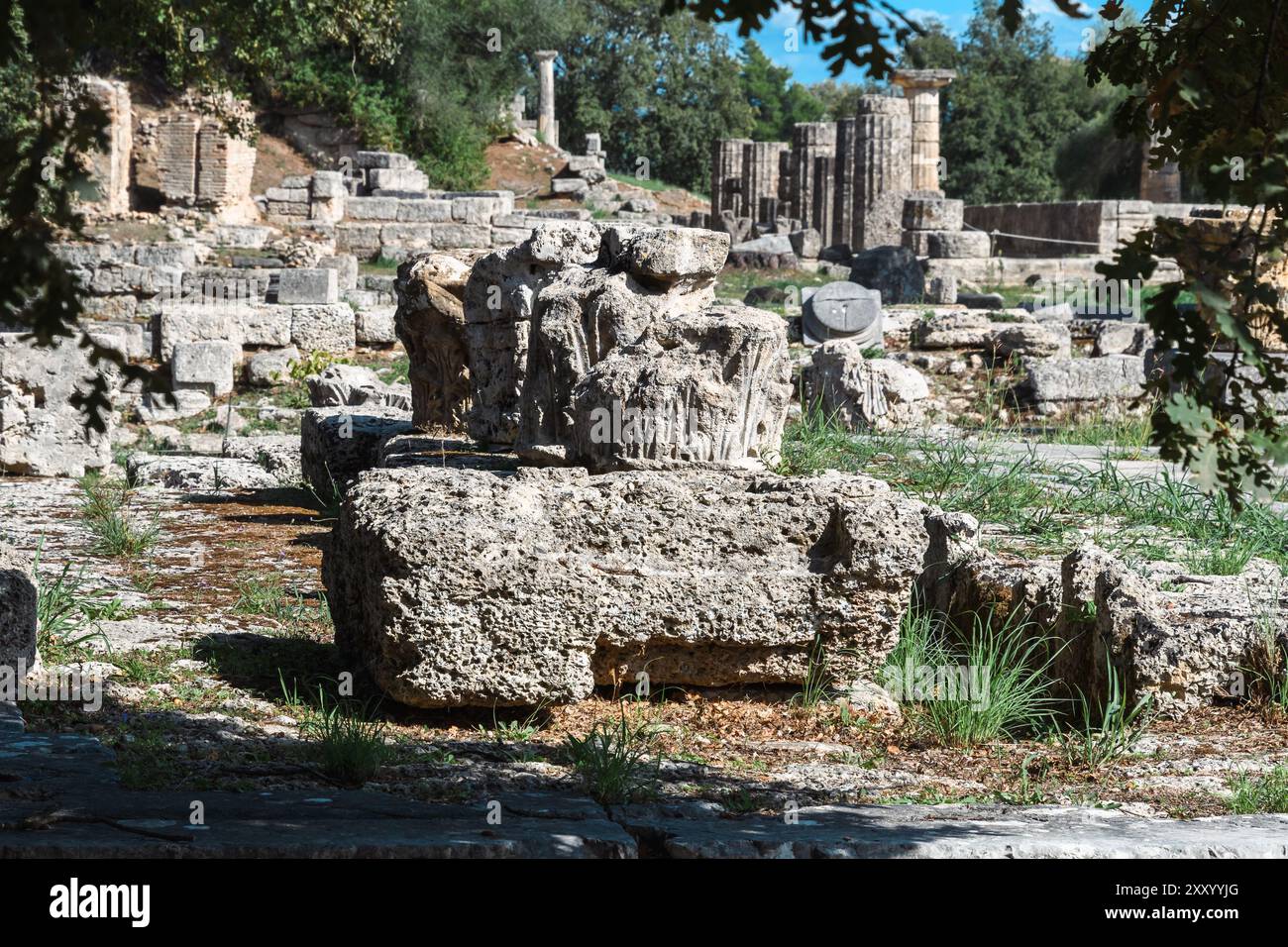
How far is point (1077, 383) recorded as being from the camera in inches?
508

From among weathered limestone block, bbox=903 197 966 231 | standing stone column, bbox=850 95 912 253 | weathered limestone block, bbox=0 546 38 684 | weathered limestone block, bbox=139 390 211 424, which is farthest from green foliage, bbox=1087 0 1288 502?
standing stone column, bbox=850 95 912 253

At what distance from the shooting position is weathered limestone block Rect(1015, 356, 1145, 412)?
12.9m

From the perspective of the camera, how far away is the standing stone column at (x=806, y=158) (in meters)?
31.9

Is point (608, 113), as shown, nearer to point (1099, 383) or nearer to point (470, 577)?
point (1099, 383)

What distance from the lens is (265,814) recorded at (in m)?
3.38

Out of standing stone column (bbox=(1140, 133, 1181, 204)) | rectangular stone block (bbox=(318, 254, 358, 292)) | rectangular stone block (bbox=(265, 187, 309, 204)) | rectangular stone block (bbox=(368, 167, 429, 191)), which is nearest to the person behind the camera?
rectangular stone block (bbox=(318, 254, 358, 292))

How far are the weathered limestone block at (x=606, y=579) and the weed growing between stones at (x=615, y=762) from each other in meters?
0.20

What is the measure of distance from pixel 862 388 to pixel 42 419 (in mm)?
6009

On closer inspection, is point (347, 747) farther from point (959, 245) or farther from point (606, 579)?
point (959, 245)

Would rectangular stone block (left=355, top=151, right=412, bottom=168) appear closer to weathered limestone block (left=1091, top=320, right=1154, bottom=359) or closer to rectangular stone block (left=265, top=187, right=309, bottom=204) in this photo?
rectangular stone block (left=265, top=187, right=309, bottom=204)

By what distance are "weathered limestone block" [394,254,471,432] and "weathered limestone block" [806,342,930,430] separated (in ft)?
12.3

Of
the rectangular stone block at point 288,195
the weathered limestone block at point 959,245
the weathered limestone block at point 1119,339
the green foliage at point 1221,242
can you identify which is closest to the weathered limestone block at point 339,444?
the green foliage at point 1221,242

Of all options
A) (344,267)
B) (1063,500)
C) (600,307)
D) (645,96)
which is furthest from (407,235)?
(645,96)

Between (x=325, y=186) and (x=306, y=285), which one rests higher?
(x=325, y=186)
